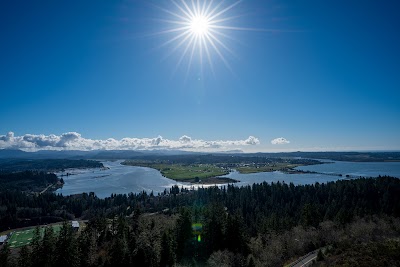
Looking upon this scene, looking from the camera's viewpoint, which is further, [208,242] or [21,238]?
[21,238]

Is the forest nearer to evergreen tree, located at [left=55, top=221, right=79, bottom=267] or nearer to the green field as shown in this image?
evergreen tree, located at [left=55, top=221, right=79, bottom=267]

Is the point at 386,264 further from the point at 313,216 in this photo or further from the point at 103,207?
the point at 103,207

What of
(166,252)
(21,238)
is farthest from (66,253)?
(21,238)

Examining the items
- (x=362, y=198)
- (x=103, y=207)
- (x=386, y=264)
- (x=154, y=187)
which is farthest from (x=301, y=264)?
(x=154, y=187)

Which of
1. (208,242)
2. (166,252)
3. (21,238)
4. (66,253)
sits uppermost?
(66,253)

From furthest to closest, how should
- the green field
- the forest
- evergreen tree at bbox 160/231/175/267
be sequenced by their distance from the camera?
the green field, evergreen tree at bbox 160/231/175/267, the forest

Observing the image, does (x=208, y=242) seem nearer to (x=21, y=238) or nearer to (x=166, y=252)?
(x=166, y=252)

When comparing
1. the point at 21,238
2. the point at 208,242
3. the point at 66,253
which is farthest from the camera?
the point at 21,238

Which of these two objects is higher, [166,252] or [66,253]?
[66,253]

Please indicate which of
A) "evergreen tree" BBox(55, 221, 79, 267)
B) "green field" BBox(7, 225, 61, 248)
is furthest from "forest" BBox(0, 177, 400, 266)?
"green field" BBox(7, 225, 61, 248)

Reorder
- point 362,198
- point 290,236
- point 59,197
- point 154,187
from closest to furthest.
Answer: point 290,236
point 362,198
point 59,197
point 154,187

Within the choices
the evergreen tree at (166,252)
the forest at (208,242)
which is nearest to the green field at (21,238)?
the forest at (208,242)
